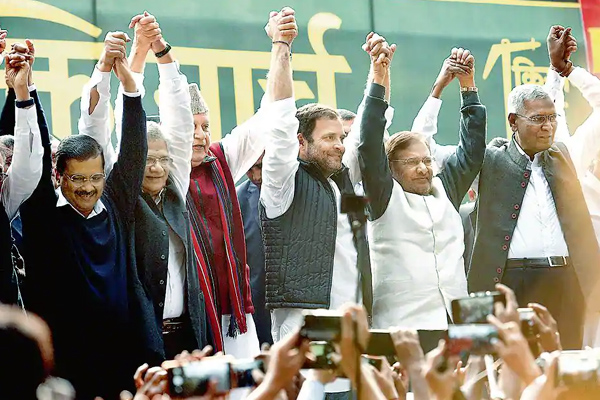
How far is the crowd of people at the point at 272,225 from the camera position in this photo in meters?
3.05

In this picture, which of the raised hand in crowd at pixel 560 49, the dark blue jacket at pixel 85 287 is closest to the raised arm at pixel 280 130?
the dark blue jacket at pixel 85 287

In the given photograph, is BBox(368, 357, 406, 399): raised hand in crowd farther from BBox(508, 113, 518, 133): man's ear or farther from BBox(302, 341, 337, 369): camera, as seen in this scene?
BBox(508, 113, 518, 133): man's ear

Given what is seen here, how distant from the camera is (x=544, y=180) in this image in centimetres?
396

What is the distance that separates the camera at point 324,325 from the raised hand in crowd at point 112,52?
135 cm

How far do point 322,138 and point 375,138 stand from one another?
0.23 m

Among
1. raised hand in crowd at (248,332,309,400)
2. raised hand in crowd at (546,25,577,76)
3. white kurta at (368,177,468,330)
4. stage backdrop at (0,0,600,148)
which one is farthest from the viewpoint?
stage backdrop at (0,0,600,148)

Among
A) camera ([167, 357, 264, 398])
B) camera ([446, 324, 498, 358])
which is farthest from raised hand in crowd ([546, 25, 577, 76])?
camera ([167, 357, 264, 398])

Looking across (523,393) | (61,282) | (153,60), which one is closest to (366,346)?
(523,393)

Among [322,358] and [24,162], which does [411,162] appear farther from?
[322,358]

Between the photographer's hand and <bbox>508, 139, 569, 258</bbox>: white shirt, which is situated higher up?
<bbox>508, 139, 569, 258</bbox>: white shirt

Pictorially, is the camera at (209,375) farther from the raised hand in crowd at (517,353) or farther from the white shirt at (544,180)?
the white shirt at (544,180)

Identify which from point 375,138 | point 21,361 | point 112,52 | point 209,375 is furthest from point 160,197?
point 209,375

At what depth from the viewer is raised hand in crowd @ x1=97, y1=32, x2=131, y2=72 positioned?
3.17m

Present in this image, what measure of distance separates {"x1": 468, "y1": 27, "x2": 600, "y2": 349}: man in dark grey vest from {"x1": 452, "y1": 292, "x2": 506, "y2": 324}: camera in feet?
5.02
